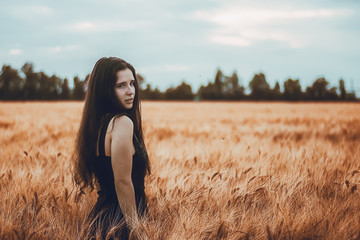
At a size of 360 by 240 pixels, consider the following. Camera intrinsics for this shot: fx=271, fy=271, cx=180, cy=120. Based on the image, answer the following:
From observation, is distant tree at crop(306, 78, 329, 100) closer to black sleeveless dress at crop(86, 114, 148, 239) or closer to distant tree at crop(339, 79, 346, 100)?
distant tree at crop(339, 79, 346, 100)

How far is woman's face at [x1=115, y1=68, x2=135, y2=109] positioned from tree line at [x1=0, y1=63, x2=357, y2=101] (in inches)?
1780

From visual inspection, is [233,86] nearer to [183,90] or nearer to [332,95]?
[183,90]

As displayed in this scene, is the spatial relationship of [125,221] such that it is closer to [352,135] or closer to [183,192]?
[183,192]

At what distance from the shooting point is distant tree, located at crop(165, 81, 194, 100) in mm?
48719

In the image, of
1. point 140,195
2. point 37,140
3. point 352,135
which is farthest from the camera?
point 352,135

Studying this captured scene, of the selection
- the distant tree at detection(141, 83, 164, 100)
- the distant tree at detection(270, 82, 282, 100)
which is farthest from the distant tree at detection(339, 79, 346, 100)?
the distant tree at detection(141, 83, 164, 100)

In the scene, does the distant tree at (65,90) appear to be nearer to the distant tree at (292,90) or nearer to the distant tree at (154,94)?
the distant tree at (154,94)

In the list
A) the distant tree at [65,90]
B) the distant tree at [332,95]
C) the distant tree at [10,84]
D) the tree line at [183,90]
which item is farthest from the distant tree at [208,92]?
the distant tree at [10,84]

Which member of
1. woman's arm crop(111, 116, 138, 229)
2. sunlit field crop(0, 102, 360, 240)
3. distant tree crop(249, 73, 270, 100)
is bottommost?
sunlit field crop(0, 102, 360, 240)

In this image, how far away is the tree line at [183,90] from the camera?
150ft

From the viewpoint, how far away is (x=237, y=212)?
1.69m

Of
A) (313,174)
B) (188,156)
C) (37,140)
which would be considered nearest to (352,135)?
(313,174)

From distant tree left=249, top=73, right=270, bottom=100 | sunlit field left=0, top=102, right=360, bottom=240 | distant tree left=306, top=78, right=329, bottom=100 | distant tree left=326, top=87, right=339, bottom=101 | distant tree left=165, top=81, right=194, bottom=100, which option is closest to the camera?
sunlit field left=0, top=102, right=360, bottom=240

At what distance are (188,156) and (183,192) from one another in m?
1.03
